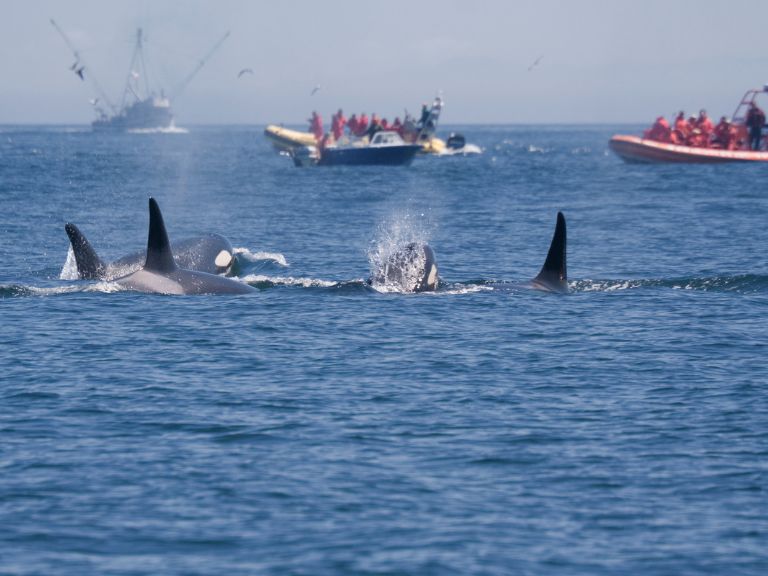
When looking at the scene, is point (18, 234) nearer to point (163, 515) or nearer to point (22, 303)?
point (22, 303)

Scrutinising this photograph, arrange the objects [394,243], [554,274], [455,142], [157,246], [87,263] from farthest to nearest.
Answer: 1. [455,142]
2. [394,243]
3. [87,263]
4. [554,274]
5. [157,246]

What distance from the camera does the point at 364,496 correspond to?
39.0ft

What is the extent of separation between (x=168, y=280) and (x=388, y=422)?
407 inches

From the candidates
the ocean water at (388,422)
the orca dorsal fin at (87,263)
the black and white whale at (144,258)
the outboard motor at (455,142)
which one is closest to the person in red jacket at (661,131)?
the outboard motor at (455,142)

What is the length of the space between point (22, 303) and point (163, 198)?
36.5 metres

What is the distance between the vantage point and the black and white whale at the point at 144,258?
84.1ft

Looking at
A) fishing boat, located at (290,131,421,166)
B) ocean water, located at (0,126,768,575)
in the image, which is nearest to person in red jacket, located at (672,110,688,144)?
fishing boat, located at (290,131,421,166)

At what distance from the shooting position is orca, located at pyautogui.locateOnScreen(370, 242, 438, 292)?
24375 millimetres

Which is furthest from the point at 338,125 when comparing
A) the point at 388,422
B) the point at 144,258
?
the point at 388,422

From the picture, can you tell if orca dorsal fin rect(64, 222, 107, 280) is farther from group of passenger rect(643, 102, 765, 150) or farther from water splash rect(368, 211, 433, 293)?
group of passenger rect(643, 102, 765, 150)

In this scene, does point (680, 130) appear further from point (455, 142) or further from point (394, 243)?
point (394, 243)

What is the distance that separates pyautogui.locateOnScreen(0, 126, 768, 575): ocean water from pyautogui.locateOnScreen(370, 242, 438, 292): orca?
0.37 metres

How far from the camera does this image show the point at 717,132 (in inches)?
3312

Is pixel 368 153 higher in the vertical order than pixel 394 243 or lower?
higher
